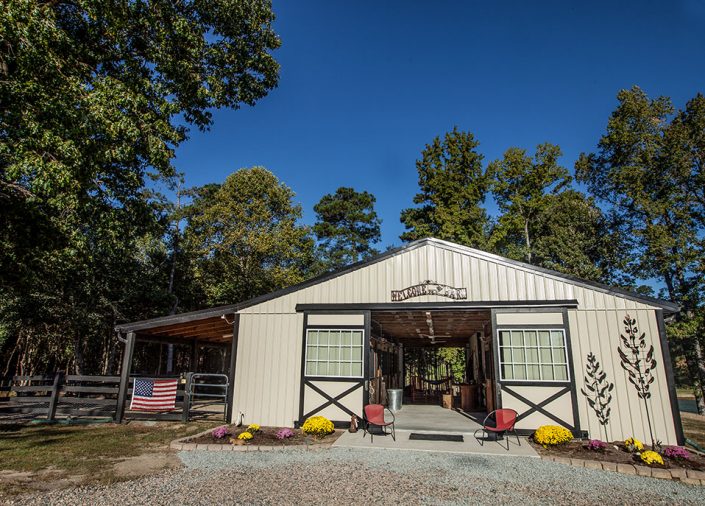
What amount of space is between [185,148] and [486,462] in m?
11.3

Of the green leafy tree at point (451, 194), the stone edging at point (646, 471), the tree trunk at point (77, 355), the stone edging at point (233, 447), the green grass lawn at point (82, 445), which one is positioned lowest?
the green grass lawn at point (82, 445)

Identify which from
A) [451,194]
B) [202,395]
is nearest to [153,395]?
[202,395]

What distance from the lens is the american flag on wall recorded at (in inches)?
400

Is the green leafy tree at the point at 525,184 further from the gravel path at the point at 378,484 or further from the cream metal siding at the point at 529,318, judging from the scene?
the gravel path at the point at 378,484

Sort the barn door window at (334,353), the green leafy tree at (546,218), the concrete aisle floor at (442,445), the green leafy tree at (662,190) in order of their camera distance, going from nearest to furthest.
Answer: the concrete aisle floor at (442,445)
the barn door window at (334,353)
the green leafy tree at (662,190)
the green leafy tree at (546,218)

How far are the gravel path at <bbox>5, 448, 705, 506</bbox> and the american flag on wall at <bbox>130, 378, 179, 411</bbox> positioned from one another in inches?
170

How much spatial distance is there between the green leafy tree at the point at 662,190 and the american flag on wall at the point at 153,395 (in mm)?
19133

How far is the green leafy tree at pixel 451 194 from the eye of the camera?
24094 millimetres

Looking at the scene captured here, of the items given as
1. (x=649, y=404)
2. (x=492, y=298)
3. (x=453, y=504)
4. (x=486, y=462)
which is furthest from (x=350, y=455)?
(x=649, y=404)

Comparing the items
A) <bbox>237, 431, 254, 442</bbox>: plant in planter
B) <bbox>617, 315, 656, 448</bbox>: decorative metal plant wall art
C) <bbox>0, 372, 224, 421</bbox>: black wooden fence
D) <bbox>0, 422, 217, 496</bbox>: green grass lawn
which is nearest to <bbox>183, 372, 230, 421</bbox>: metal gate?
<bbox>0, 372, 224, 421</bbox>: black wooden fence

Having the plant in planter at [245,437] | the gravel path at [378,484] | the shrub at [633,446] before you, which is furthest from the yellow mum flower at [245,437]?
the shrub at [633,446]

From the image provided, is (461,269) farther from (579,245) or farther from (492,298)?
(579,245)

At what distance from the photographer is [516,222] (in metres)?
24.3

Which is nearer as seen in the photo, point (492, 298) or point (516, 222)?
point (492, 298)
